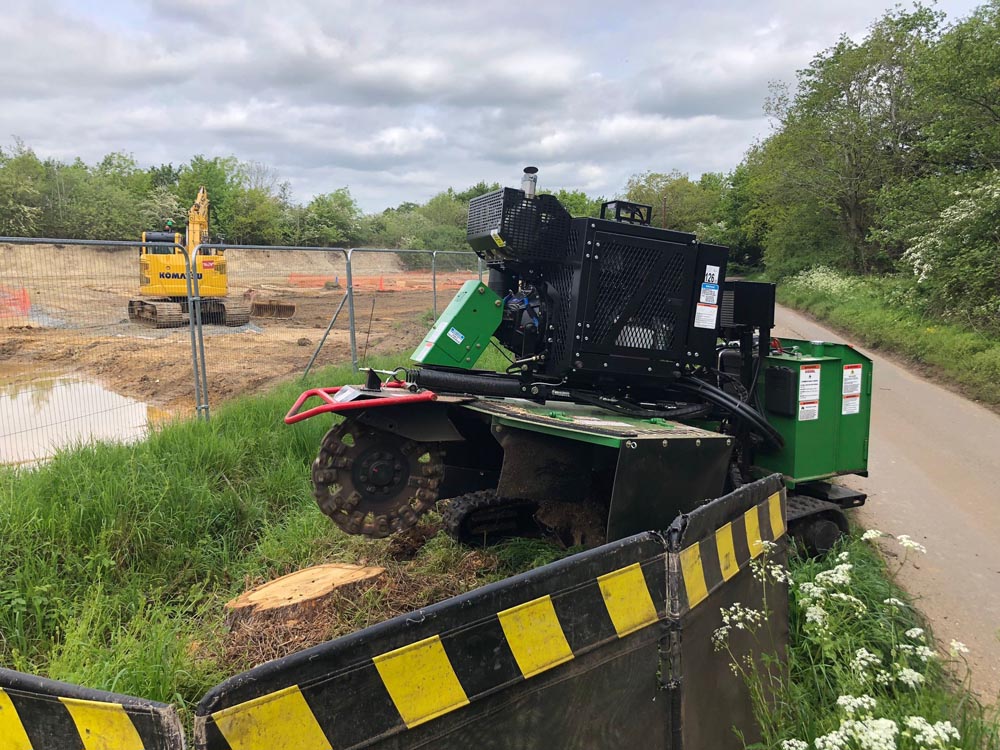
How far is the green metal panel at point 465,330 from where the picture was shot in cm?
380

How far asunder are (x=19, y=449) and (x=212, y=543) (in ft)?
7.61

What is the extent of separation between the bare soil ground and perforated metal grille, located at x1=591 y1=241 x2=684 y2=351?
5061mm

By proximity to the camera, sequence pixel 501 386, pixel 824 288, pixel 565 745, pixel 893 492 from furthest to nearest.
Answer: pixel 824 288, pixel 893 492, pixel 501 386, pixel 565 745

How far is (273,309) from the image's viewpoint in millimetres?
16438

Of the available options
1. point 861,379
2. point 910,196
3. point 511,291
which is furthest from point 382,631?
point 910,196

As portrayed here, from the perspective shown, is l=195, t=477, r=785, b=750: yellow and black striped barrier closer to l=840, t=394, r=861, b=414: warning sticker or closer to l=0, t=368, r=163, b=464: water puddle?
l=840, t=394, r=861, b=414: warning sticker

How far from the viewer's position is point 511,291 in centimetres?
412

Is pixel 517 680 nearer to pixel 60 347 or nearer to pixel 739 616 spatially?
pixel 739 616

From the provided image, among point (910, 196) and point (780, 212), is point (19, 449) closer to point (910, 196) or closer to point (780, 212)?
point (910, 196)

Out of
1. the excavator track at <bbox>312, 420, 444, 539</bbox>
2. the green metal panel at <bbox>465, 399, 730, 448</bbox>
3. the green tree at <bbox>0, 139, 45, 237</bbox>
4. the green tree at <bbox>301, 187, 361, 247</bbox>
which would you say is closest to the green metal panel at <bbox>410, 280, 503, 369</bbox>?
the green metal panel at <bbox>465, 399, 730, 448</bbox>

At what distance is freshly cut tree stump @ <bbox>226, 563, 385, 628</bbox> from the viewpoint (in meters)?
3.32

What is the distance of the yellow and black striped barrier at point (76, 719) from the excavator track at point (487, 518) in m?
2.78

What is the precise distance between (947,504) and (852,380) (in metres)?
1.92

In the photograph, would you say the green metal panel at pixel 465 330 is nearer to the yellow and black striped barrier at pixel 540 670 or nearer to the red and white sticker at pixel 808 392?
the yellow and black striped barrier at pixel 540 670
